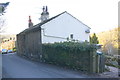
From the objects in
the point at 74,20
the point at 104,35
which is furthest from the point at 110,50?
the point at 74,20

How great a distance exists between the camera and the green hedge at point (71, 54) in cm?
1380

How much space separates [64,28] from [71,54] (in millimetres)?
8989

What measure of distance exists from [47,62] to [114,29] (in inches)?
1459

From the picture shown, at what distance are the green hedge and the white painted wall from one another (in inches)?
121

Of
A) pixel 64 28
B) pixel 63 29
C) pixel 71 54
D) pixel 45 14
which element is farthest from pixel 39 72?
pixel 45 14

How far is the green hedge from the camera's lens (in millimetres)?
13796

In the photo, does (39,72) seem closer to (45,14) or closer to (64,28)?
(64,28)

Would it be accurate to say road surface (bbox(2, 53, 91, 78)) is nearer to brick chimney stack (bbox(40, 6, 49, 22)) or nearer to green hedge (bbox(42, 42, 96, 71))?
green hedge (bbox(42, 42, 96, 71))

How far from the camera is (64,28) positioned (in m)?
24.2

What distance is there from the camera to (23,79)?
10.6 meters

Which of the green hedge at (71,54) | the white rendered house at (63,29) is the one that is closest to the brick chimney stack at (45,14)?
the white rendered house at (63,29)

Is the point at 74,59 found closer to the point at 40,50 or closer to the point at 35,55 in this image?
the point at 40,50

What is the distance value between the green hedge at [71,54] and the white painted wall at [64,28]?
3072 millimetres

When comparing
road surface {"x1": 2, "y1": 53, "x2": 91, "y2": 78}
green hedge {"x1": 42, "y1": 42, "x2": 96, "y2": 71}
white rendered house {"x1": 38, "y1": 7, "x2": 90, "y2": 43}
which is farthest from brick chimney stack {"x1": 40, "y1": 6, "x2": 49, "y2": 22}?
road surface {"x1": 2, "y1": 53, "x2": 91, "y2": 78}
